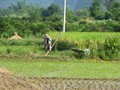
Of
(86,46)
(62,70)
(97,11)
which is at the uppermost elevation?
(97,11)

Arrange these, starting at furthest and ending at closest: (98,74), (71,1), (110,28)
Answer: (71,1) < (110,28) < (98,74)

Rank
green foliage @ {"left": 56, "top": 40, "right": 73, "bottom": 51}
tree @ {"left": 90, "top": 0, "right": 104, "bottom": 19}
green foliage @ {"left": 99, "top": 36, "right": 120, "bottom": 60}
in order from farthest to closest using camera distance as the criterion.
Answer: tree @ {"left": 90, "top": 0, "right": 104, "bottom": 19} < green foliage @ {"left": 56, "top": 40, "right": 73, "bottom": 51} < green foliage @ {"left": 99, "top": 36, "right": 120, "bottom": 60}

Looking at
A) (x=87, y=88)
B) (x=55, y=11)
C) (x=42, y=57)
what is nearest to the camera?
(x=87, y=88)

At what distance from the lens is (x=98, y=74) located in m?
12.8

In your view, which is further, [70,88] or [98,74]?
[98,74]

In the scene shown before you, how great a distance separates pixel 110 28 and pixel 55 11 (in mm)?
33474

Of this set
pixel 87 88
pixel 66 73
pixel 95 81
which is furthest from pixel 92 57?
pixel 87 88

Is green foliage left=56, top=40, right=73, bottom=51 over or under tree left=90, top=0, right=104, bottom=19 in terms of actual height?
under

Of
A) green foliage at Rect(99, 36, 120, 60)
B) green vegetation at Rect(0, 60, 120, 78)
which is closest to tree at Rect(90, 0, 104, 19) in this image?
green foliage at Rect(99, 36, 120, 60)

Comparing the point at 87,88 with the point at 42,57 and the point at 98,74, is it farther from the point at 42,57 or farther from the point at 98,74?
the point at 42,57

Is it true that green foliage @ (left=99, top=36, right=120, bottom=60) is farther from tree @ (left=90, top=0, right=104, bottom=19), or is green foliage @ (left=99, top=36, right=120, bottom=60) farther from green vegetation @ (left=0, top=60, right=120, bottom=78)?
tree @ (left=90, top=0, right=104, bottom=19)

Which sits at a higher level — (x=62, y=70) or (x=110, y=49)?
(x=110, y=49)

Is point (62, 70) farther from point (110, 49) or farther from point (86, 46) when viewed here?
point (86, 46)

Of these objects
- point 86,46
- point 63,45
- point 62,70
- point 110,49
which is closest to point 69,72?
point 62,70
